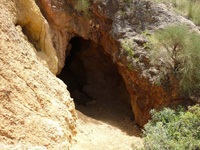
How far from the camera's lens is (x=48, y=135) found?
289 cm

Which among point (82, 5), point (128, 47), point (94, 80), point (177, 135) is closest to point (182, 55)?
point (128, 47)

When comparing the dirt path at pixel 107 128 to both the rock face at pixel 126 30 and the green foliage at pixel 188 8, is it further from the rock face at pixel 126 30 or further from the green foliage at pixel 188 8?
the green foliage at pixel 188 8

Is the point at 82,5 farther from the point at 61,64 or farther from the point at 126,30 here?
the point at 61,64

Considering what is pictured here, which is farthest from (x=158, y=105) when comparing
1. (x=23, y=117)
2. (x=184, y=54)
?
(x=23, y=117)

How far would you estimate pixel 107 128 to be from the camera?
5.93 metres

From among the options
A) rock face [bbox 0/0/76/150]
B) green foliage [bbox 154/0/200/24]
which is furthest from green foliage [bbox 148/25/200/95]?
rock face [bbox 0/0/76/150]

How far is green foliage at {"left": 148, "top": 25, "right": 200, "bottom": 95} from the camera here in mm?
5031

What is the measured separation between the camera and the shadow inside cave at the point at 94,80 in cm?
833

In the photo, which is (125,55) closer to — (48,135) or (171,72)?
(171,72)

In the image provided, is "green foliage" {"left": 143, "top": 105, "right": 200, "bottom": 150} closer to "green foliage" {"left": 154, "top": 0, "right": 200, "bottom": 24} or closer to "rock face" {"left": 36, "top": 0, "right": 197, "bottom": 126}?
"rock face" {"left": 36, "top": 0, "right": 197, "bottom": 126}

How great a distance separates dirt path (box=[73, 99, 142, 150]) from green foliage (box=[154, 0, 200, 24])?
12.9ft

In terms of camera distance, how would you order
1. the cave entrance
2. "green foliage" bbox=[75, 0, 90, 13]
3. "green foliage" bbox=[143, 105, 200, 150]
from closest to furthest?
"green foliage" bbox=[143, 105, 200, 150], "green foliage" bbox=[75, 0, 90, 13], the cave entrance

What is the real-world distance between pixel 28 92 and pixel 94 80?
20.8 feet

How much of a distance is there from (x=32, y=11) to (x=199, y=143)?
415 centimetres
